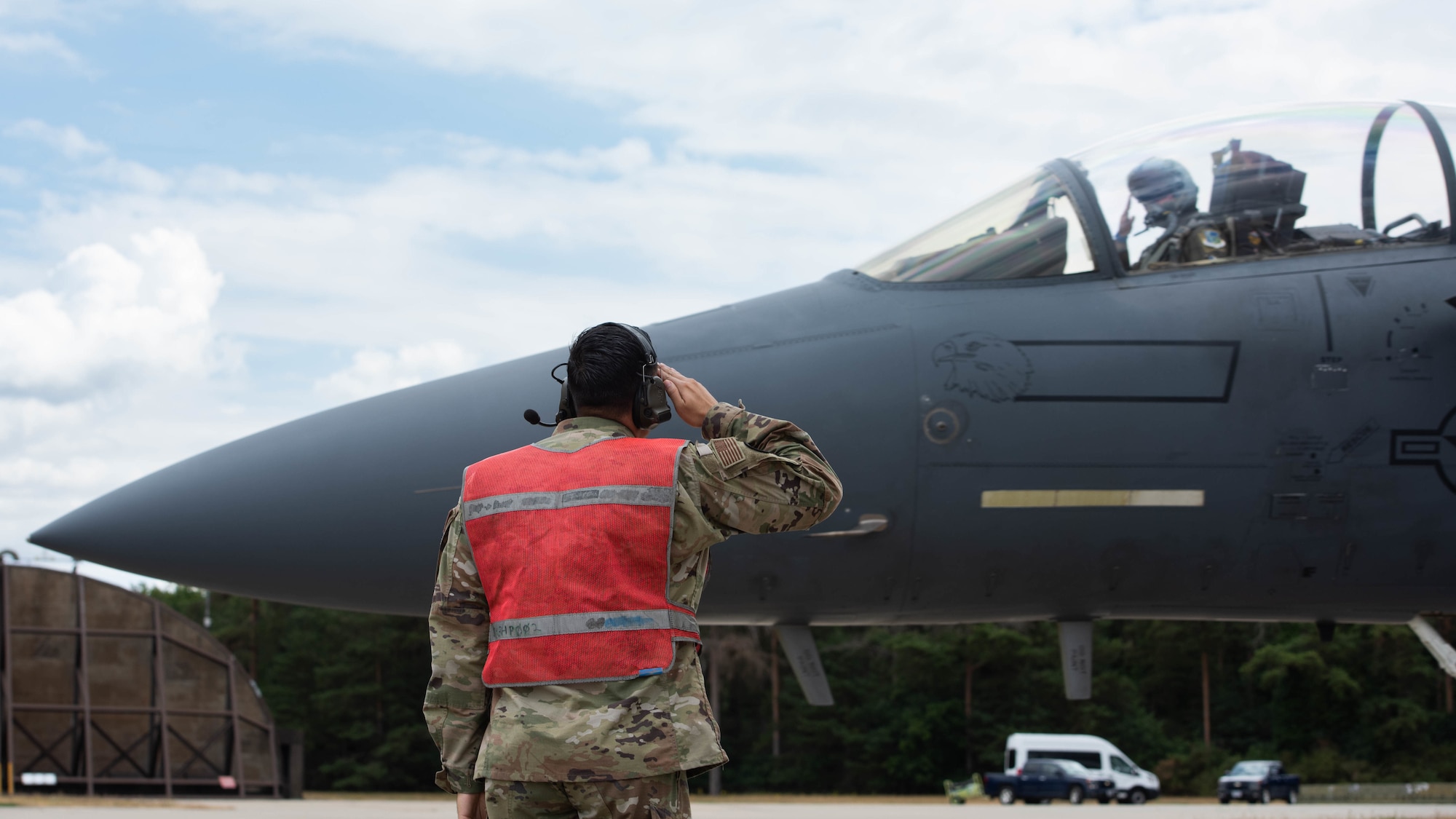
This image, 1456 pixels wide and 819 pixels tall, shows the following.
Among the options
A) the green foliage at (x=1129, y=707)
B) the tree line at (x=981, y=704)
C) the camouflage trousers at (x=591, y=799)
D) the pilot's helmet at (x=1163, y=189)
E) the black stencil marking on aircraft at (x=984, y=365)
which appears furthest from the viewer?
the tree line at (x=981, y=704)

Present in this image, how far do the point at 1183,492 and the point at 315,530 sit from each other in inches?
131

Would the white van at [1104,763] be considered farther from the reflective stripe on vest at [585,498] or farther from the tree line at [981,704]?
the reflective stripe on vest at [585,498]

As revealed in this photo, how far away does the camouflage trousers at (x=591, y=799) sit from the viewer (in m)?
2.50

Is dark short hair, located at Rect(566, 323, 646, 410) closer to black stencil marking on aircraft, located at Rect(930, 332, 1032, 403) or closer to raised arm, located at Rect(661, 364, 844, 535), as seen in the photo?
raised arm, located at Rect(661, 364, 844, 535)

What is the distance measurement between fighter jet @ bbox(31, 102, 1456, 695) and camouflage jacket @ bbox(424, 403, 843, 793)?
197cm

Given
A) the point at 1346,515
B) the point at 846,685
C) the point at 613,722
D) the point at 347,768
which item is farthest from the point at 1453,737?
the point at 613,722

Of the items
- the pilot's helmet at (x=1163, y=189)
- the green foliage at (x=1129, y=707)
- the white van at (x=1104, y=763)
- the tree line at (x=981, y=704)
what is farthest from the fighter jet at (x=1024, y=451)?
the green foliage at (x=1129, y=707)

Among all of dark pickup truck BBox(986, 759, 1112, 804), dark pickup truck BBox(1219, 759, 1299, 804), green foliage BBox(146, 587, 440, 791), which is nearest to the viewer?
dark pickup truck BBox(986, 759, 1112, 804)

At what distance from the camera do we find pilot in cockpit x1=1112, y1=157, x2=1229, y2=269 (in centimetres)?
536

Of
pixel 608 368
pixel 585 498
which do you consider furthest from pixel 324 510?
pixel 585 498

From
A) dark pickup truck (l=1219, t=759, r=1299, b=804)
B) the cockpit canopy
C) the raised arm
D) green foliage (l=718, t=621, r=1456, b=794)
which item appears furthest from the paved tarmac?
green foliage (l=718, t=621, r=1456, b=794)

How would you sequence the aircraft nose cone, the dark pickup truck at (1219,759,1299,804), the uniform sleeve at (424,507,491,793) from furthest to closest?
the dark pickup truck at (1219,759,1299,804) → the aircraft nose cone → the uniform sleeve at (424,507,491,793)

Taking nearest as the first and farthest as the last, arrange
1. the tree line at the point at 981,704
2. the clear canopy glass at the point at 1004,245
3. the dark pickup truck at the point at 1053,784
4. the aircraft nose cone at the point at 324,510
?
1. the aircraft nose cone at the point at 324,510
2. the clear canopy glass at the point at 1004,245
3. the dark pickup truck at the point at 1053,784
4. the tree line at the point at 981,704

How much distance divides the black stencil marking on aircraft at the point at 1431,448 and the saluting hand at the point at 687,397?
345 cm
